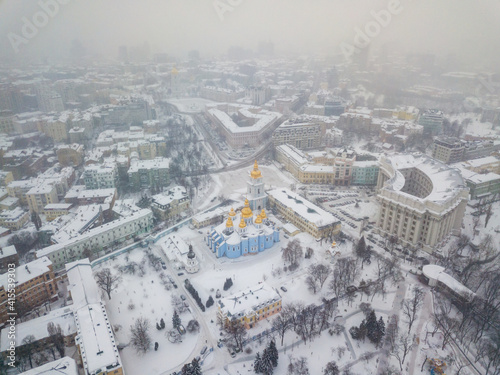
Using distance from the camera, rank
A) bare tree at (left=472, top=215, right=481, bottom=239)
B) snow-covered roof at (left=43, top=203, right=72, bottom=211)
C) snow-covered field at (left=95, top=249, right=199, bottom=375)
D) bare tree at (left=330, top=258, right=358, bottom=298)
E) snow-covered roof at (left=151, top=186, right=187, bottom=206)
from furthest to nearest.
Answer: snow-covered roof at (left=151, top=186, right=187, bottom=206), snow-covered roof at (left=43, top=203, right=72, bottom=211), bare tree at (left=472, top=215, right=481, bottom=239), bare tree at (left=330, top=258, right=358, bottom=298), snow-covered field at (left=95, top=249, right=199, bottom=375)

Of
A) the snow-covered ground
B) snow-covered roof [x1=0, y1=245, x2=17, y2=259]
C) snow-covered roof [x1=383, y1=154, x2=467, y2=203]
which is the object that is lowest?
snow-covered roof [x1=0, y1=245, x2=17, y2=259]

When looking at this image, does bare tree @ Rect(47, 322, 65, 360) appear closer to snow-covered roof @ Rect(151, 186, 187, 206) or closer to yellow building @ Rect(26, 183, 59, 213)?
snow-covered roof @ Rect(151, 186, 187, 206)

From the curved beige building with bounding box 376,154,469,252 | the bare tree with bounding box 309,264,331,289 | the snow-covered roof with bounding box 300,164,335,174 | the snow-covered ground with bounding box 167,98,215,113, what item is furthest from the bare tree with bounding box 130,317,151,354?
the snow-covered ground with bounding box 167,98,215,113

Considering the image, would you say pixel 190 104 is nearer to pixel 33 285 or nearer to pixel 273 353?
pixel 33 285

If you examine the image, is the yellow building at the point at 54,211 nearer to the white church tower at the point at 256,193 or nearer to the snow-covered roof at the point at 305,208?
the white church tower at the point at 256,193

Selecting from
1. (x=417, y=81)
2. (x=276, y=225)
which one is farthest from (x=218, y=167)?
(x=417, y=81)

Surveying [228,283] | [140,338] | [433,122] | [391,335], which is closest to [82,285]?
[140,338]
